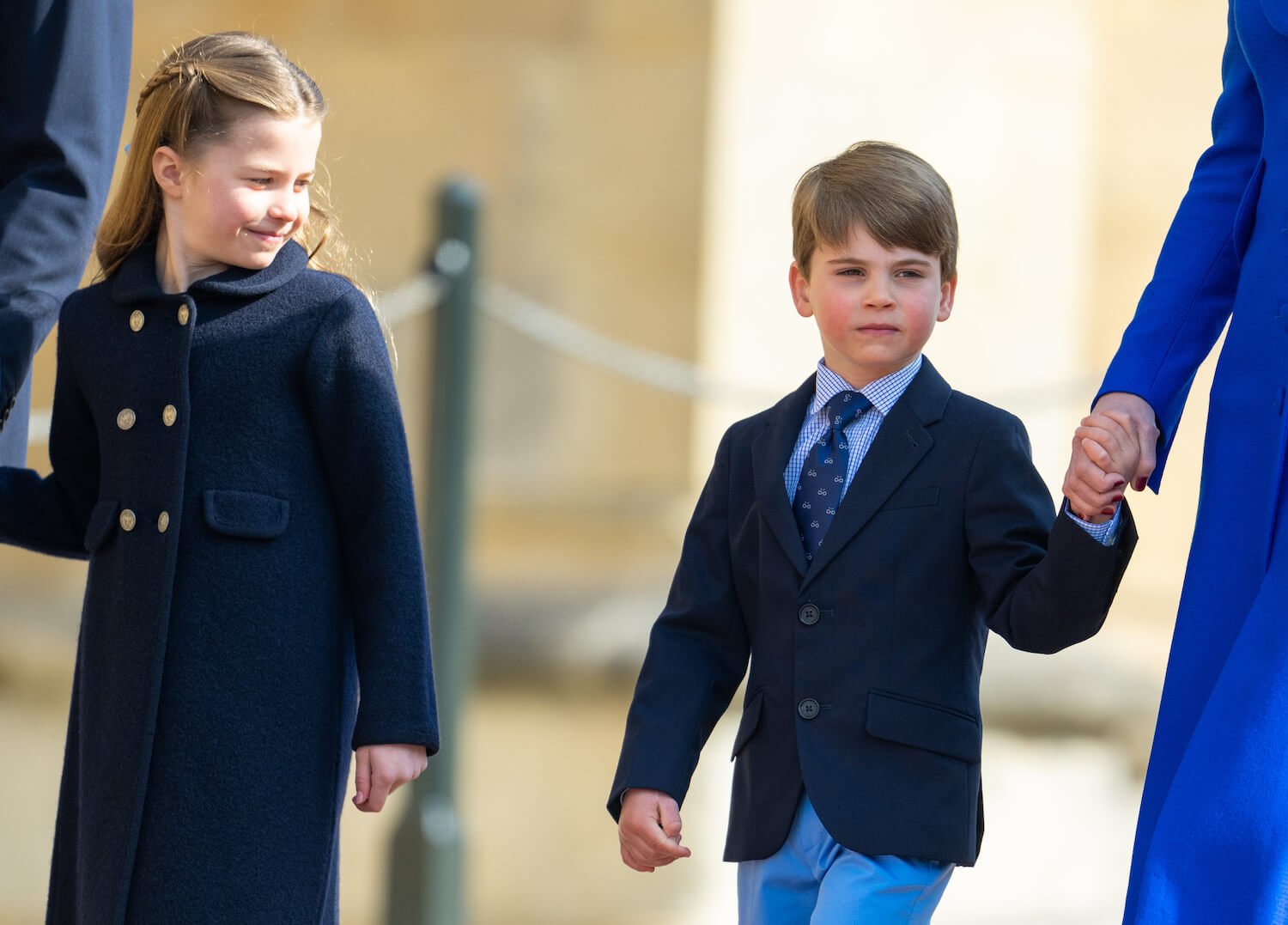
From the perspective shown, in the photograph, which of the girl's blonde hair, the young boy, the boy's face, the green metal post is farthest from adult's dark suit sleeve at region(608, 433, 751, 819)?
the green metal post

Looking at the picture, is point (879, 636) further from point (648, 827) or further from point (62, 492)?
point (62, 492)

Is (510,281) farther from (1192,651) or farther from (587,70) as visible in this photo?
(1192,651)

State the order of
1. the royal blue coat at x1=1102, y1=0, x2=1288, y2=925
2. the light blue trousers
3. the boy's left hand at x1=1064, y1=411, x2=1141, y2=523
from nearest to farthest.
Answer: the royal blue coat at x1=1102, y1=0, x2=1288, y2=925, the boy's left hand at x1=1064, y1=411, x2=1141, y2=523, the light blue trousers

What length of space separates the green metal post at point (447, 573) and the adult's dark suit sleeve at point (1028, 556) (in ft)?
7.39

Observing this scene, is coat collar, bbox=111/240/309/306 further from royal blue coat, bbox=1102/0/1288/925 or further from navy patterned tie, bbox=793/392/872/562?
royal blue coat, bbox=1102/0/1288/925

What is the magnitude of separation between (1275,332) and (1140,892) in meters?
0.57

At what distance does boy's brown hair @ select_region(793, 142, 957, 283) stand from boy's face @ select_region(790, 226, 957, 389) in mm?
13

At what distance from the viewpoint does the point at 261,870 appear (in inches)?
94.9

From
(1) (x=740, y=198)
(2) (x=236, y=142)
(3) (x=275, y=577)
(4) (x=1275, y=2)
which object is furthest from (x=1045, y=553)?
(1) (x=740, y=198)

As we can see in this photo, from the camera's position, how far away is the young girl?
7.88ft

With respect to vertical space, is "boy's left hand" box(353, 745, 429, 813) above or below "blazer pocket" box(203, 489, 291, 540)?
below

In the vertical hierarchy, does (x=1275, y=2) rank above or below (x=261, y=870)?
above

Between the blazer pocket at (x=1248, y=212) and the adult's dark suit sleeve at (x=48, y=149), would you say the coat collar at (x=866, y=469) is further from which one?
the adult's dark suit sleeve at (x=48, y=149)

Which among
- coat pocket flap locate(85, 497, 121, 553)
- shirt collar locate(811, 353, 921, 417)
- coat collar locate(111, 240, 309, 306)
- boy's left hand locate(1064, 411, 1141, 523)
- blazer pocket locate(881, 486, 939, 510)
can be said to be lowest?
coat pocket flap locate(85, 497, 121, 553)
